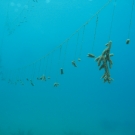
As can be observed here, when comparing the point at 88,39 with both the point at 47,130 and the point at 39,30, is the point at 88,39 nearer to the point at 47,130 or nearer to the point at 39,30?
the point at 39,30

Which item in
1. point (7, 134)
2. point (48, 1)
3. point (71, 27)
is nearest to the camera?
point (7, 134)

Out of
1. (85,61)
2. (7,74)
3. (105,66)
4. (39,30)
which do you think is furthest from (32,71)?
(105,66)

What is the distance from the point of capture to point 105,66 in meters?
3.12

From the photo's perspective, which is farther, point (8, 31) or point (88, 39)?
point (88, 39)

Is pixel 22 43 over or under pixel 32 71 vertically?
over

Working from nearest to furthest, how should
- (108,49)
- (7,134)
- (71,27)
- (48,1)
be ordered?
(108,49) → (7,134) → (48,1) → (71,27)

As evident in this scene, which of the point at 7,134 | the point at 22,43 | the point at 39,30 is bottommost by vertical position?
the point at 7,134

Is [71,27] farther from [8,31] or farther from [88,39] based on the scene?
[8,31]

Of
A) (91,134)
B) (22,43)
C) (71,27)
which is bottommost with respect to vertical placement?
(91,134)

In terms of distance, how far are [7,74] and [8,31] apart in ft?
11.8

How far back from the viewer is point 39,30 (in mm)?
17344

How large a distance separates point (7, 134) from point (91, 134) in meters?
6.13

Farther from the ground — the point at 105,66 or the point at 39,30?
the point at 39,30

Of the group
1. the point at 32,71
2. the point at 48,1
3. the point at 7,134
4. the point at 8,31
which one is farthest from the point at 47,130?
the point at 48,1
